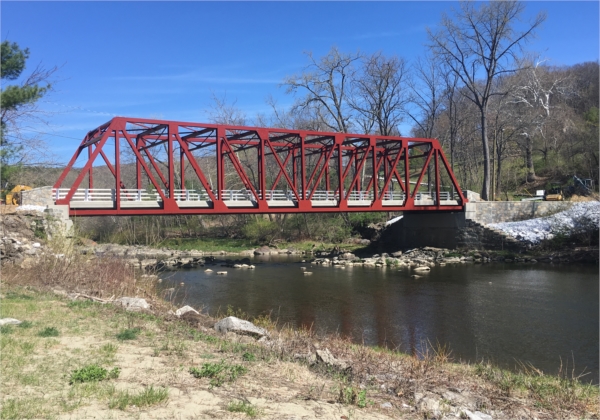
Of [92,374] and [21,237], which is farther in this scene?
[21,237]

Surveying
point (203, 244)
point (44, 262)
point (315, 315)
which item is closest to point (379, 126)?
point (203, 244)

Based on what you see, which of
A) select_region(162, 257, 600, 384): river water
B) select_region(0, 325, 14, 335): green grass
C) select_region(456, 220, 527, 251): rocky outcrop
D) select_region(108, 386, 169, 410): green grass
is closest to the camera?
select_region(108, 386, 169, 410): green grass

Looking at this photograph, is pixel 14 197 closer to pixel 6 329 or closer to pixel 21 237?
pixel 21 237

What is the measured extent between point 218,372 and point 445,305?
13.6m

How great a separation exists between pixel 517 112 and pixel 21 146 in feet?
173

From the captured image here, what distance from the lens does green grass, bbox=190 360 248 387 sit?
6.31 m

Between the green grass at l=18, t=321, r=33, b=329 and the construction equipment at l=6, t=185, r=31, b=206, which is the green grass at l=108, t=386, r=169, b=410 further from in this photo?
the construction equipment at l=6, t=185, r=31, b=206

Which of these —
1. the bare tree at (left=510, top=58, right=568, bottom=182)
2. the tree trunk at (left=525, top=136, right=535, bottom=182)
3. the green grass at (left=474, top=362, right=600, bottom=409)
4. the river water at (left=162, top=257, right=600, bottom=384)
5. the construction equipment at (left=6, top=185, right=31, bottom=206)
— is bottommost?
the river water at (left=162, top=257, right=600, bottom=384)

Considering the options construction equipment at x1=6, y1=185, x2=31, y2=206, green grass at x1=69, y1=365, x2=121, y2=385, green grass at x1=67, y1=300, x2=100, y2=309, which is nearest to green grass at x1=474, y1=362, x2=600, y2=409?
green grass at x1=69, y1=365, x2=121, y2=385

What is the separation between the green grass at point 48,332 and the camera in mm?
7961

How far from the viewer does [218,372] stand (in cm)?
649

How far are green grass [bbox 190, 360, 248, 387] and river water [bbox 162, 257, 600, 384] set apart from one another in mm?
6198

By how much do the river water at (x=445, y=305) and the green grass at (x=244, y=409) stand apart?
24.0ft

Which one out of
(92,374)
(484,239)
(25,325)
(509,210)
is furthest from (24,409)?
(509,210)
